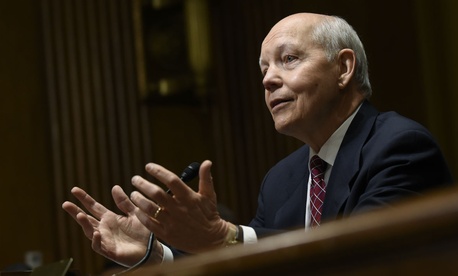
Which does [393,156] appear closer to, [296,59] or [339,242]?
[296,59]

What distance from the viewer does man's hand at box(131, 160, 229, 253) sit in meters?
2.03

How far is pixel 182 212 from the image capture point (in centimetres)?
209

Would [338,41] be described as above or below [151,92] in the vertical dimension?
above

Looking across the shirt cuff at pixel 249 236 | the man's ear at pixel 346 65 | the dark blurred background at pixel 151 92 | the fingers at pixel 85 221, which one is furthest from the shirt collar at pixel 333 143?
the dark blurred background at pixel 151 92

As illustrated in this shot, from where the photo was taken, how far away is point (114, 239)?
2.47 m

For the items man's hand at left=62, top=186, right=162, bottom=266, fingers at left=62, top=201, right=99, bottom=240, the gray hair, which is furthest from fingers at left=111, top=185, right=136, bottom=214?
the gray hair

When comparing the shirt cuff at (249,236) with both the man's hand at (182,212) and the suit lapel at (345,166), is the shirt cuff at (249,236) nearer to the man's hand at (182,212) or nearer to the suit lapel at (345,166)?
the man's hand at (182,212)

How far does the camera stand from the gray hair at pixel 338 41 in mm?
2881

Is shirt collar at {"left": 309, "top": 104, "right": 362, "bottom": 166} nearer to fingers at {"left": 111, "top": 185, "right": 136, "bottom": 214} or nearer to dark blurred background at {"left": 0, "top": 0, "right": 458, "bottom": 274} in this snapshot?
fingers at {"left": 111, "top": 185, "right": 136, "bottom": 214}

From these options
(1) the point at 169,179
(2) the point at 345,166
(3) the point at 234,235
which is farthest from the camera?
(2) the point at 345,166

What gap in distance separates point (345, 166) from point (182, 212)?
68 cm

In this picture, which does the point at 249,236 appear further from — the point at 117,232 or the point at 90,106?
the point at 90,106

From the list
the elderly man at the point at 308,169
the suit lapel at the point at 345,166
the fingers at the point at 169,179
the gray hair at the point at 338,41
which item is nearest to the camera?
the fingers at the point at 169,179

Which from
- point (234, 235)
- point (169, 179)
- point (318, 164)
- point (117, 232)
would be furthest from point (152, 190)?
point (318, 164)
